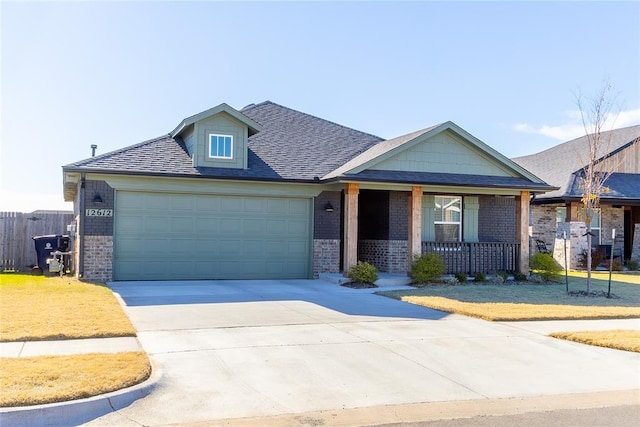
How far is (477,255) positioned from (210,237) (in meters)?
8.25

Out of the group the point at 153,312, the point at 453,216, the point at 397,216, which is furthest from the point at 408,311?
the point at 453,216

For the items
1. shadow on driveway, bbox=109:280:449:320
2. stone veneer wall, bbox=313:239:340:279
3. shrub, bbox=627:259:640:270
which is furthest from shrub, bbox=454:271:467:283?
shrub, bbox=627:259:640:270

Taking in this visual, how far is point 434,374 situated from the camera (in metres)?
7.46

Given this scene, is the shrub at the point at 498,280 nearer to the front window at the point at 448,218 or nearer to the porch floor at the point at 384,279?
the front window at the point at 448,218

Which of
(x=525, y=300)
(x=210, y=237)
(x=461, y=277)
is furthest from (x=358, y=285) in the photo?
(x=210, y=237)

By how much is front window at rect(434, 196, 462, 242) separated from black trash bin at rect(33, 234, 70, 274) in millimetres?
12017

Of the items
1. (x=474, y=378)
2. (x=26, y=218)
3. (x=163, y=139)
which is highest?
(x=163, y=139)

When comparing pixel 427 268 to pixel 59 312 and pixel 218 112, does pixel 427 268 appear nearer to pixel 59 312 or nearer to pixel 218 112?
pixel 218 112

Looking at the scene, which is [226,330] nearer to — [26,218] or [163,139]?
[163,139]

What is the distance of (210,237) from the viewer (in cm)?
1734

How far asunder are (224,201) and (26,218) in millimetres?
7905

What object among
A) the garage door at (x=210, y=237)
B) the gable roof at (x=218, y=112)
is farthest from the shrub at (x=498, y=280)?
the gable roof at (x=218, y=112)

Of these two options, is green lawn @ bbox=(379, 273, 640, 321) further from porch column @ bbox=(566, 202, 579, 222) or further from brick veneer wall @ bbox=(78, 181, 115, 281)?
brick veneer wall @ bbox=(78, 181, 115, 281)

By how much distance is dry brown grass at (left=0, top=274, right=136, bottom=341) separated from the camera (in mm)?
8797
